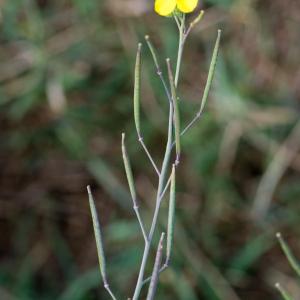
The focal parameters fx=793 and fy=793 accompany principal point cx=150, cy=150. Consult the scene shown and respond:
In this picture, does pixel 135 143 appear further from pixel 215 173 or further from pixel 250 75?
pixel 250 75

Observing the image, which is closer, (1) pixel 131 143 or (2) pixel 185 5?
(2) pixel 185 5

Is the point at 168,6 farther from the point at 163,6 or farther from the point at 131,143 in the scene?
the point at 131,143

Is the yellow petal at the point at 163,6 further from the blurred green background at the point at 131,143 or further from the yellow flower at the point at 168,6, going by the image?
the blurred green background at the point at 131,143

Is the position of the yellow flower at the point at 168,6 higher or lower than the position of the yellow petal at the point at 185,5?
higher

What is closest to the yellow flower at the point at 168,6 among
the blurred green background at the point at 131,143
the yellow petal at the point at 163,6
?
the yellow petal at the point at 163,6

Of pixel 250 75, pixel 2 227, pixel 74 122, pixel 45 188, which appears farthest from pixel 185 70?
pixel 2 227

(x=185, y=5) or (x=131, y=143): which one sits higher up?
(x=131, y=143)


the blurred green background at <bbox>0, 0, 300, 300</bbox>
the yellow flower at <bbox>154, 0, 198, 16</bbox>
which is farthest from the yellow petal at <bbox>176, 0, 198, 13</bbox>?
the blurred green background at <bbox>0, 0, 300, 300</bbox>

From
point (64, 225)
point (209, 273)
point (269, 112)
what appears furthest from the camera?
point (64, 225)

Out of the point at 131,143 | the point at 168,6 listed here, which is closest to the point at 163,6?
the point at 168,6
